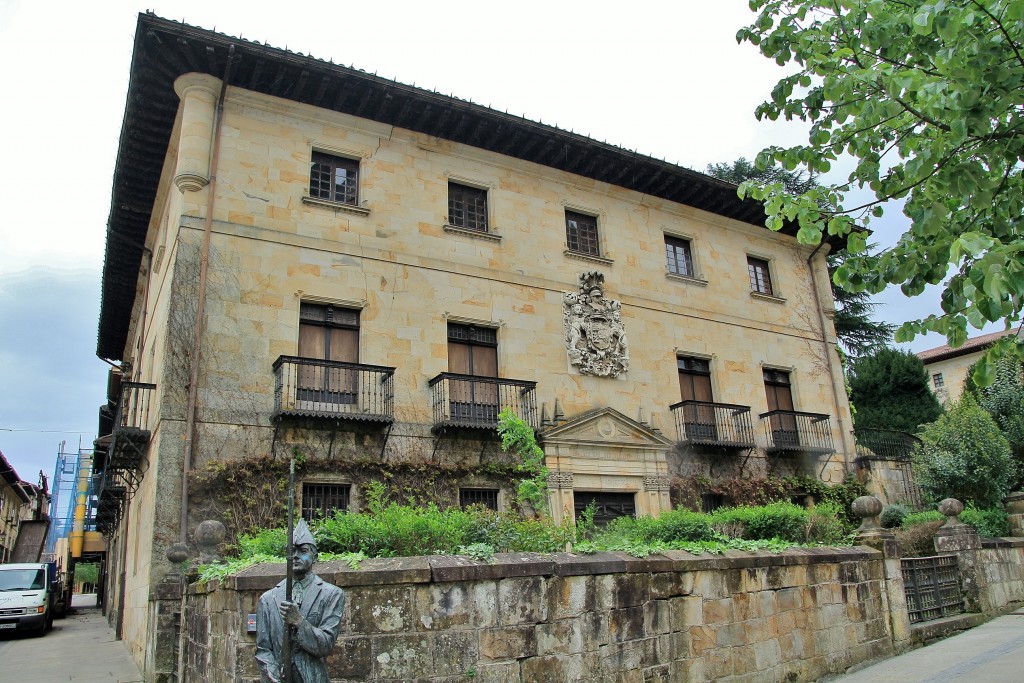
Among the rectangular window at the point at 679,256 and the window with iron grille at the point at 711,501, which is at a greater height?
the rectangular window at the point at 679,256

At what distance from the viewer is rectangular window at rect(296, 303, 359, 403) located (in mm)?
13523

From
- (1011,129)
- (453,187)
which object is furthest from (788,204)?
(453,187)

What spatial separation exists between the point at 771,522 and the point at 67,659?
13.7 meters

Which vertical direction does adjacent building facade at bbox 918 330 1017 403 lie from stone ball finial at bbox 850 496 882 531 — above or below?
above

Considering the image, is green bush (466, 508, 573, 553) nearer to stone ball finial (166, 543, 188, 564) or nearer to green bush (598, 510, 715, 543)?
green bush (598, 510, 715, 543)

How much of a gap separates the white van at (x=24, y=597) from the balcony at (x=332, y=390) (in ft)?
40.7

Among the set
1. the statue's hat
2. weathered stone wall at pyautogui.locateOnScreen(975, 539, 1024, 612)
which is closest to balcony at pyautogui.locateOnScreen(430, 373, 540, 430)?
weathered stone wall at pyautogui.locateOnScreen(975, 539, 1024, 612)

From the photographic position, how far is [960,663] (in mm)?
9031

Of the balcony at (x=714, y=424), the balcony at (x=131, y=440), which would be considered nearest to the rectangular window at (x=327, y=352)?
the balcony at (x=131, y=440)

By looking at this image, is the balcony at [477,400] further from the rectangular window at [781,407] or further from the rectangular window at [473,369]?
the rectangular window at [781,407]

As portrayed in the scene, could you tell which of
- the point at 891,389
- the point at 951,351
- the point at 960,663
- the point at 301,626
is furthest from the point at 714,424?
the point at 951,351

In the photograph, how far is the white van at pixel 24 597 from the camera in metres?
19.7

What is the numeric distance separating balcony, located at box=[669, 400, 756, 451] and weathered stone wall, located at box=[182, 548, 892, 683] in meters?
8.05

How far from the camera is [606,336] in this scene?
17.3m
